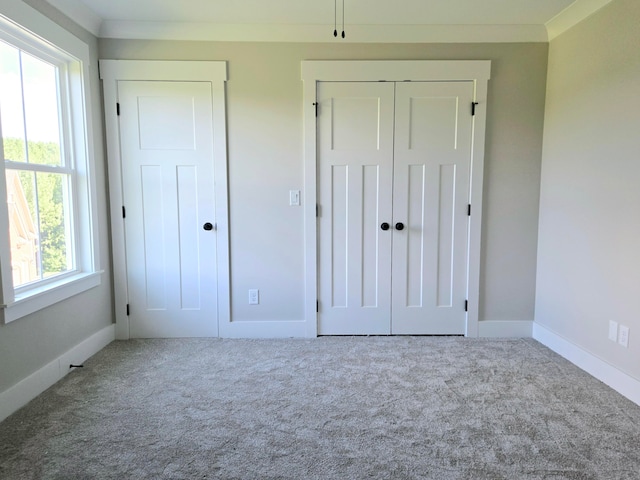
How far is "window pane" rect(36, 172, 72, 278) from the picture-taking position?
2.42 meters

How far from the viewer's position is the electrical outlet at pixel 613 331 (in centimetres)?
229

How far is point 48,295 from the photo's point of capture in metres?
2.31

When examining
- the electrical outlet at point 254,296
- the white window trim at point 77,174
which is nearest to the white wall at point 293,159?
the electrical outlet at point 254,296

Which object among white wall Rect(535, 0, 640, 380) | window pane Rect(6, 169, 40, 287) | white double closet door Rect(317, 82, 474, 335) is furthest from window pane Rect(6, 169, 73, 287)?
white wall Rect(535, 0, 640, 380)

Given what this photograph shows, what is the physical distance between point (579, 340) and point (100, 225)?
3603 mm

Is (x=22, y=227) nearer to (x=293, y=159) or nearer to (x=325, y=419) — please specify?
(x=293, y=159)

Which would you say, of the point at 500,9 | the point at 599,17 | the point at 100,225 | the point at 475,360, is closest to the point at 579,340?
the point at 475,360

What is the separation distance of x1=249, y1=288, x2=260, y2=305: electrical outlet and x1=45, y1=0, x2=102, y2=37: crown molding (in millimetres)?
2276

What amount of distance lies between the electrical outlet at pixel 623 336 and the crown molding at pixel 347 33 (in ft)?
7.15

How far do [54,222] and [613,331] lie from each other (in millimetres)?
3678

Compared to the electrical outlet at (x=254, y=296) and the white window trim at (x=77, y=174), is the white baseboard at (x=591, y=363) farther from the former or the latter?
the white window trim at (x=77, y=174)

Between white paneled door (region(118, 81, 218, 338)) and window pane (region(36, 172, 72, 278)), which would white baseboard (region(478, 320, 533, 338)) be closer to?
white paneled door (region(118, 81, 218, 338))

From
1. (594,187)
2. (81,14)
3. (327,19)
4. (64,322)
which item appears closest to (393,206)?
(594,187)

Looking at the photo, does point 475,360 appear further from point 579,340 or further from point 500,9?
point 500,9
